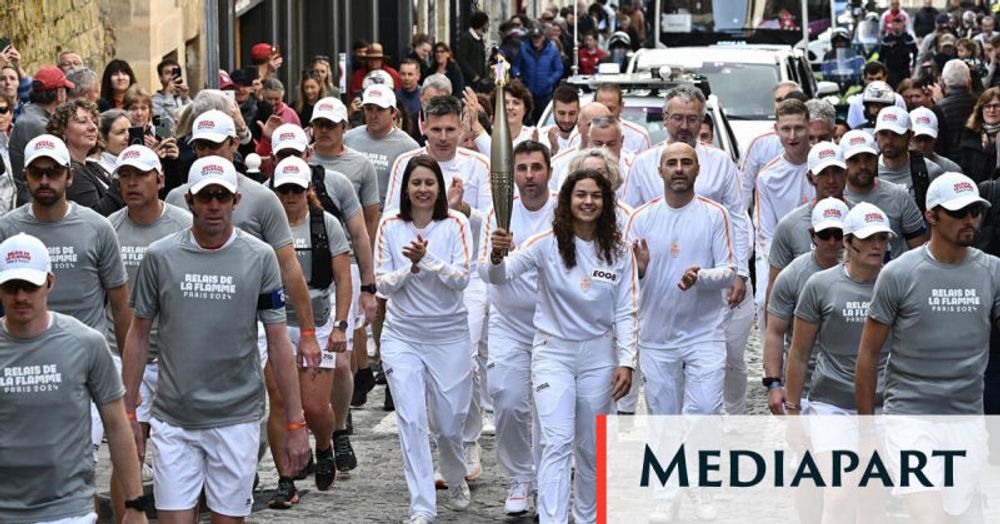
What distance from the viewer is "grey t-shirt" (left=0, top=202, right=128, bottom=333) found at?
9.80 meters

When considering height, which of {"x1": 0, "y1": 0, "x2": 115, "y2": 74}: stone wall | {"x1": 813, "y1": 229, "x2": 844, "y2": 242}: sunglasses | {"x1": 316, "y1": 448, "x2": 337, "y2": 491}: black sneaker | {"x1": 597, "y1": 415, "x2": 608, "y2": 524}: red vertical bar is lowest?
{"x1": 316, "y1": 448, "x2": 337, "y2": 491}: black sneaker

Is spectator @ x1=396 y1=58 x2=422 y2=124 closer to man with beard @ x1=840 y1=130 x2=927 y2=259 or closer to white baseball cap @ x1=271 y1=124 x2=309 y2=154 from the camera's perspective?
white baseball cap @ x1=271 y1=124 x2=309 y2=154

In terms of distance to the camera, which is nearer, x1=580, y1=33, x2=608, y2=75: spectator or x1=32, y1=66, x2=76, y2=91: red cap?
x1=32, y1=66, x2=76, y2=91: red cap

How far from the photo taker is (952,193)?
9.15 metres

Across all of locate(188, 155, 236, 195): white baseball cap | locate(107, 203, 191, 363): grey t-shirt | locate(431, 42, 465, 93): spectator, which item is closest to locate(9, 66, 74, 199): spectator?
locate(107, 203, 191, 363): grey t-shirt

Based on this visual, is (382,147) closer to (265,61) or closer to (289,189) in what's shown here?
(289,189)

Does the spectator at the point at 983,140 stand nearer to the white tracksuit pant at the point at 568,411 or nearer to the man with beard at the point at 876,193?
the man with beard at the point at 876,193

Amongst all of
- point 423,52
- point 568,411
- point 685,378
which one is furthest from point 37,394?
point 423,52

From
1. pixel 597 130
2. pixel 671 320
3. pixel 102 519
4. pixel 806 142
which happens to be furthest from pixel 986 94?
pixel 102 519

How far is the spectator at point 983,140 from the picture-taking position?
15.3 m

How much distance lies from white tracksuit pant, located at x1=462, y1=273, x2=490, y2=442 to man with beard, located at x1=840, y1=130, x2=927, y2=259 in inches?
81.6

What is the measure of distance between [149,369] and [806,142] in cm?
518

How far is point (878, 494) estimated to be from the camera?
9.68 metres

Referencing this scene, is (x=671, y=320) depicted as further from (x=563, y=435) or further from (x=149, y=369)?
(x=149, y=369)
